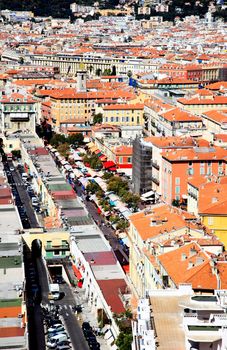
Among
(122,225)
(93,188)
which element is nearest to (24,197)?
(93,188)

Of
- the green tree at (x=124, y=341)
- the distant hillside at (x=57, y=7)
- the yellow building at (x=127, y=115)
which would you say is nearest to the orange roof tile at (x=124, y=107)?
the yellow building at (x=127, y=115)

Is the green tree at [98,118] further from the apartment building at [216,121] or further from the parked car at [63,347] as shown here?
the parked car at [63,347]

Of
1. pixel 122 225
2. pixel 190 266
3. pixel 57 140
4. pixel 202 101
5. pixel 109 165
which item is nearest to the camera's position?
pixel 190 266

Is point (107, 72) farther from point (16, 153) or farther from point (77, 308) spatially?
point (77, 308)

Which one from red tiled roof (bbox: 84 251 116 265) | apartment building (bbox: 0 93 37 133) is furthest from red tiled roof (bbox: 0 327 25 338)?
apartment building (bbox: 0 93 37 133)

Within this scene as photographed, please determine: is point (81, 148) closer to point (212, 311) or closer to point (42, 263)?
point (42, 263)

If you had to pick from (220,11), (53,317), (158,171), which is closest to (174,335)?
(53,317)

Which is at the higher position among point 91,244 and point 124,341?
point 124,341
